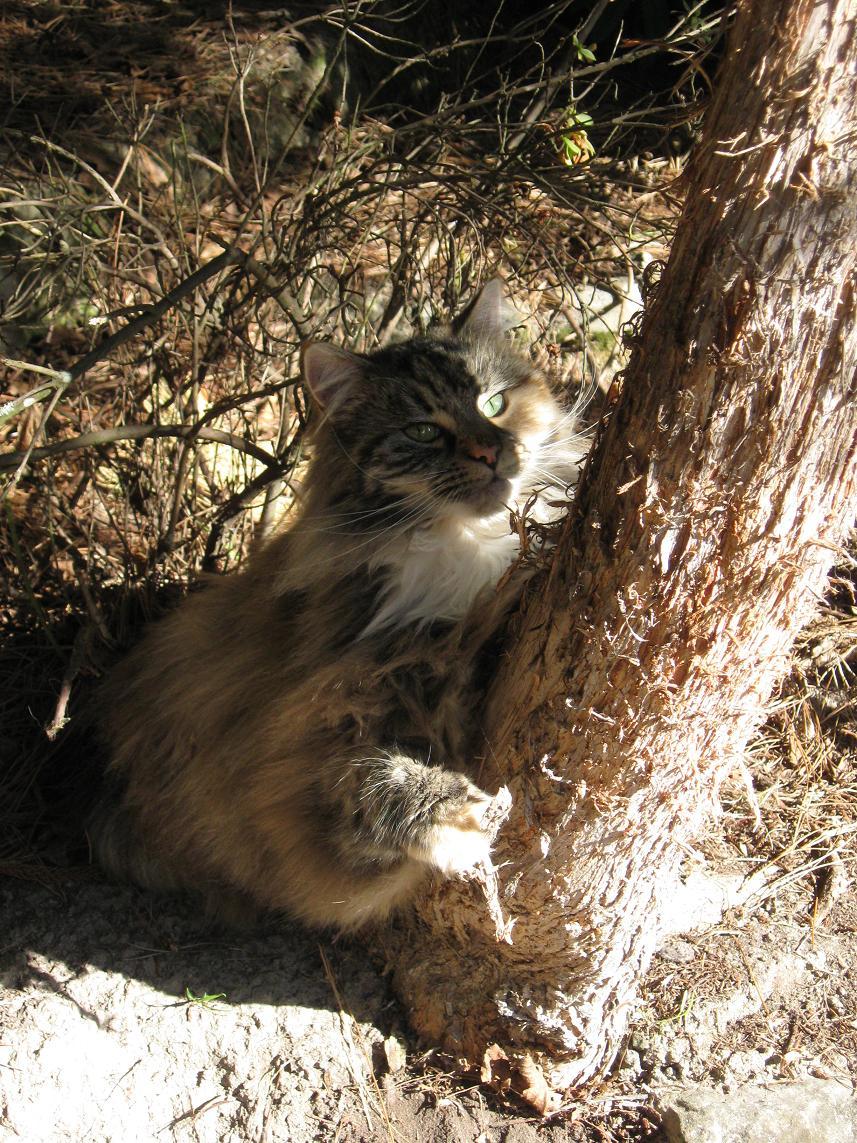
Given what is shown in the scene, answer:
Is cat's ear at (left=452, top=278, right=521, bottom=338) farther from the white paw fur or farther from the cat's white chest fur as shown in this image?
the white paw fur

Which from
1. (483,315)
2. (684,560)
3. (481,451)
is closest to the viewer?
(684,560)

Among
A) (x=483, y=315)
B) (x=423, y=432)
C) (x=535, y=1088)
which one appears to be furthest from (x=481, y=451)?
(x=535, y=1088)

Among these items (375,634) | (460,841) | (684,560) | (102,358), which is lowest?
(460,841)

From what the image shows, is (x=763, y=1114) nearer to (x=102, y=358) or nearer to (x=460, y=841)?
(x=460, y=841)

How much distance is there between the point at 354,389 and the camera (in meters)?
2.38

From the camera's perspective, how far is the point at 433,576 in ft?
7.36

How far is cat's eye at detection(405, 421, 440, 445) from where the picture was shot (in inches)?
91.6

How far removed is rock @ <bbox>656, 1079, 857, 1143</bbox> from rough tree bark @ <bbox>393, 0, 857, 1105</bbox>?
0.85ft

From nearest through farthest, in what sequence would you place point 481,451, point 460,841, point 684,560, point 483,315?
point 684,560 < point 460,841 < point 481,451 < point 483,315

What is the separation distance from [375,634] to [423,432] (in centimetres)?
51

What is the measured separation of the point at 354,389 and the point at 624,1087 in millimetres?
1960

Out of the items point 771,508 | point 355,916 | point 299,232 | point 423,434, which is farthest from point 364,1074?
point 299,232

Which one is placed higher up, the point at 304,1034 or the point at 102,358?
the point at 102,358

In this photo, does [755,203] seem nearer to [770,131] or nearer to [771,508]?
[770,131]
